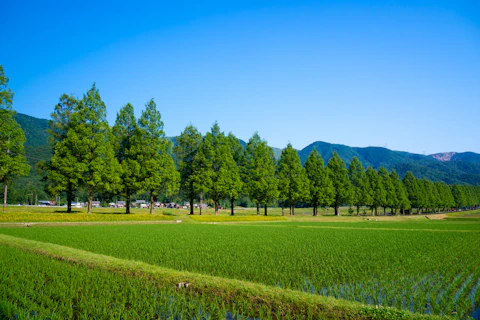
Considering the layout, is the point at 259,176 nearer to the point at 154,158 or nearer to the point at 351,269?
the point at 154,158

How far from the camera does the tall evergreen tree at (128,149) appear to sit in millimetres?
44875

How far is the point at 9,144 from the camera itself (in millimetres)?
34656

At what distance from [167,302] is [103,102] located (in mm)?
42221

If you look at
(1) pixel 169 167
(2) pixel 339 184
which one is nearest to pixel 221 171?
(1) pixel 169 167

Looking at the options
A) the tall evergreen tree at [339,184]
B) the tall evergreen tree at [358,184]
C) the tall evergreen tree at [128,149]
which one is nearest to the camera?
the tall evergreen tree at [128,149]

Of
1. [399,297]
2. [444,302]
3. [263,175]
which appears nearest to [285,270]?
[399,297]

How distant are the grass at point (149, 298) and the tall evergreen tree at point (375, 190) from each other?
75.0m

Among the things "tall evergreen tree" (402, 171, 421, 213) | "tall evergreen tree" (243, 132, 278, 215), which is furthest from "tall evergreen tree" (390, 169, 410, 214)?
"tall evergreen tree" (243, 132, 278, 215)

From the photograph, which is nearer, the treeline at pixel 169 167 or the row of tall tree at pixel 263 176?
the treeline at pixel 169 167

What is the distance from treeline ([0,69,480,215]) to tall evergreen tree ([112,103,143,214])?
0.14 m

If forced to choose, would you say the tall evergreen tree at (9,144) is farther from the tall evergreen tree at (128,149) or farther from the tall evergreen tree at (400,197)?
the tall evergreen tree at (400,197)

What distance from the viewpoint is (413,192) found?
313 feet

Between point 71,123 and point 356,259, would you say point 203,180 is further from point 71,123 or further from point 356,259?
point 356,259

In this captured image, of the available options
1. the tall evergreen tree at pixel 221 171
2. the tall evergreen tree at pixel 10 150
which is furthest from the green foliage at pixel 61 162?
the tall evergreen tree at pixel 221 171
